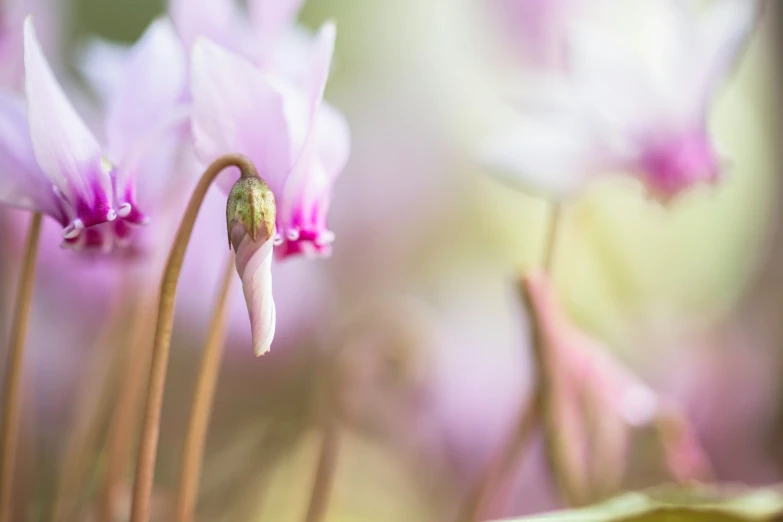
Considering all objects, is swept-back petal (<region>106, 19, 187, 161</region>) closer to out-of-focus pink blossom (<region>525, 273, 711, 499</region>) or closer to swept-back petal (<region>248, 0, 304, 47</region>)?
swept-back petal (<region>248, 0, 304, 47</region>)

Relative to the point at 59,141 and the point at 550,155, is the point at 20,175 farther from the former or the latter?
the point at 550,155

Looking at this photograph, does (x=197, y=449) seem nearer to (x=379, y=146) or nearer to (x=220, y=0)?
(x=220, y=0)

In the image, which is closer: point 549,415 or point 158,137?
point 158,137

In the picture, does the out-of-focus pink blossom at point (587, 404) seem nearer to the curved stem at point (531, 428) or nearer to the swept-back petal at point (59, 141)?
the curved stem at point (531, 428)

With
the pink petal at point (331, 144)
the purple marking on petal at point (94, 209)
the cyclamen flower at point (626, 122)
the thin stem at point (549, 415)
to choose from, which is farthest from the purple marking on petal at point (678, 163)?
the purple marking on petal at point (94, 209)

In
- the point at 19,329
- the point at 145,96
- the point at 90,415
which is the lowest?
the point at 90,415

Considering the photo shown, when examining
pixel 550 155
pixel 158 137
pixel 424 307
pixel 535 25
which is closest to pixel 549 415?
pixel 550 155
